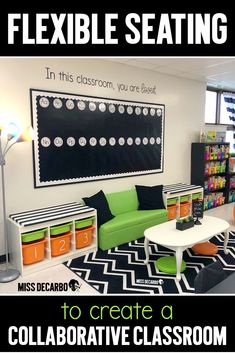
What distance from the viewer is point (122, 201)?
4559 millimetres

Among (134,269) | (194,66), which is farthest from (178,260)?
(194,66)

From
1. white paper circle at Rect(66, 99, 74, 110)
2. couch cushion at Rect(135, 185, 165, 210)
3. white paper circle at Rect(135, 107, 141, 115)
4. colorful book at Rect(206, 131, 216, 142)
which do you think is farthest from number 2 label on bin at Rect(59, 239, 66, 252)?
colorful book at Rect(206, 131, 216, 142)

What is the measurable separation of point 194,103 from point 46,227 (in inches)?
166

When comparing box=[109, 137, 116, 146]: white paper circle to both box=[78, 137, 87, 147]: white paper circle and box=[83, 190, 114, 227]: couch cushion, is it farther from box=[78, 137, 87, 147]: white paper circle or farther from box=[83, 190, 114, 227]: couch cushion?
box=[83, 190, 114, 227]: couch cushion

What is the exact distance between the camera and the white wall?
3451 millimetres

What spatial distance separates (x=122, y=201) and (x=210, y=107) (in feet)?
12.5

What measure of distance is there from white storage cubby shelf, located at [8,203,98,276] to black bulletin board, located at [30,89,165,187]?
621 millimetres

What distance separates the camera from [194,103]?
19.3ft

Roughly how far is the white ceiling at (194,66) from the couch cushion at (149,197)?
2084 mm

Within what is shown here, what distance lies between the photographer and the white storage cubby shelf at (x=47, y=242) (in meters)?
3.22

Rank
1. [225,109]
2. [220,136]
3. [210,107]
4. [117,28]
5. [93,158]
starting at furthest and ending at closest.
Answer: [225,109], [210,107], [220,136], [93,158], [117,28]

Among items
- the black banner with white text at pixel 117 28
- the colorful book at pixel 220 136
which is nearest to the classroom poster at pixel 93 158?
the black banner with white text at pixel 117 28

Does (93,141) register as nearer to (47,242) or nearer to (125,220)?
(125,220)

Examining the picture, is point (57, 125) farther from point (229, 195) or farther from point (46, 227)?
point (229, 195)
